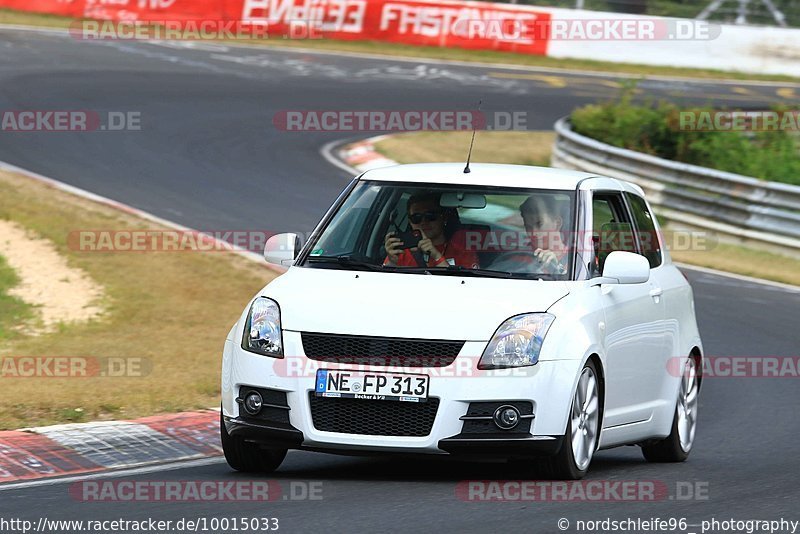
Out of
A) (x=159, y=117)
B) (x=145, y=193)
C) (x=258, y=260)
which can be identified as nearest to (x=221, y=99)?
(x=159, y=117)

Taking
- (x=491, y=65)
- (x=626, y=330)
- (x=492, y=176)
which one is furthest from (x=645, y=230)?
(x=491, y=65)

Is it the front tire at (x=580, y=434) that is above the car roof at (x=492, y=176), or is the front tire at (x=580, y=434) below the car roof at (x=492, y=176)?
below

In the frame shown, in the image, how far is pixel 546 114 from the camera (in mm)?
27281

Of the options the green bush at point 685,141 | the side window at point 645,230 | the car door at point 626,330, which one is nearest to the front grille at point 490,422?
the car door at point 626,330

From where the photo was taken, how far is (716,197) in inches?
761

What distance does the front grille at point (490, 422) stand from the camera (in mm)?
7113

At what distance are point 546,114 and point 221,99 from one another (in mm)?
5638

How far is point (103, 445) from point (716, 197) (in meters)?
12.3

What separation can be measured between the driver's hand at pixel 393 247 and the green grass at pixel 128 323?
2063 mm

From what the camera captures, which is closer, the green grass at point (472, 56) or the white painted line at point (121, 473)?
the white painted line at point (121, 473)

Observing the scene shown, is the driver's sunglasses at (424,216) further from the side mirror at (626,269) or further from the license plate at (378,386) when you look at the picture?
the license plate at (378,386)

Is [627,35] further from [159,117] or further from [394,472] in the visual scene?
[394,472]

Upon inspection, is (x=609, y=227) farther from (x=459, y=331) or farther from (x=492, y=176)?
→ (x=459, y=331)

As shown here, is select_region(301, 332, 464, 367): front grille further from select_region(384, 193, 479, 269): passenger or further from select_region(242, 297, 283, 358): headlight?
select_region(384, 193, 479, 269): passenger
